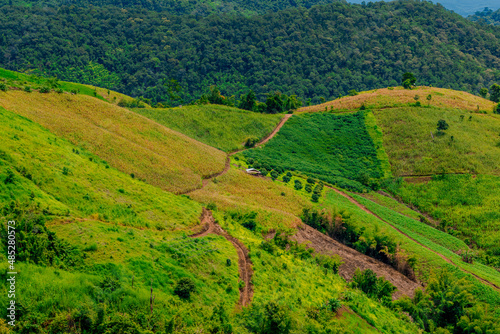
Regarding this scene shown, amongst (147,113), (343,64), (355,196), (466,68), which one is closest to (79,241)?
(355,196)

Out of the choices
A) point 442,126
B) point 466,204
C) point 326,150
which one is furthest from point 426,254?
point 442,126

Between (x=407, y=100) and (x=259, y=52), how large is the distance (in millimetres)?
105054

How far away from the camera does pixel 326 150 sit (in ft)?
271

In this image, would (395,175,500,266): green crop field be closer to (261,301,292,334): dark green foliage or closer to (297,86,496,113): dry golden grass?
(297,86,496,113): dry golden grass

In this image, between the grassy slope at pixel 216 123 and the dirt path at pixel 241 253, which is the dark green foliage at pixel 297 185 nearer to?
the grassy slope at pixel 216 123

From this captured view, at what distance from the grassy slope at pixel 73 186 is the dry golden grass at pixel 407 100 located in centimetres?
6859

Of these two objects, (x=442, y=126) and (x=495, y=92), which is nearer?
(x=442, y=126)

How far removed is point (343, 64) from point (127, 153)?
153m

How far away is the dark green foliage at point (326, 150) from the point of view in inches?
2840

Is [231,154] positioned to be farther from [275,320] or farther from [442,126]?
[275,320]

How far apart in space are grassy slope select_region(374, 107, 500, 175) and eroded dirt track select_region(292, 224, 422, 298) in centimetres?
3353

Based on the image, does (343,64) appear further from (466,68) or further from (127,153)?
(127,153)

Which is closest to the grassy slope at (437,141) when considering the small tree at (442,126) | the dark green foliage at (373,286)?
the small tree at (442,126)

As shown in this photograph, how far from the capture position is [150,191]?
39.2m
